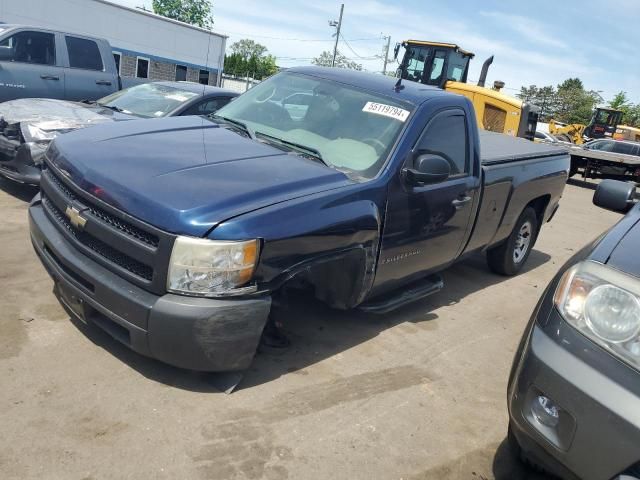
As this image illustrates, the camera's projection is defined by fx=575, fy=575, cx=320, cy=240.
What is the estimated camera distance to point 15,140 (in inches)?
232

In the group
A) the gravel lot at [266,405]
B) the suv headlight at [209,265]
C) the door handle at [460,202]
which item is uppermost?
the door handle at [460,202]

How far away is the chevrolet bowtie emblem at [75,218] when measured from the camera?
3102mm

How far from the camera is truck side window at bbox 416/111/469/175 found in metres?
4.16

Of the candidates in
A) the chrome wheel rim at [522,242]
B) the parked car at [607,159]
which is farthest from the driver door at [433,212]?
the parked car at [607,159]

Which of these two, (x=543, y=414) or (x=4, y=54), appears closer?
(x=543, y=414)

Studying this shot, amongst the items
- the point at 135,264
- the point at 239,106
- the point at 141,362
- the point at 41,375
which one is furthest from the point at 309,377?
the point at 239,106

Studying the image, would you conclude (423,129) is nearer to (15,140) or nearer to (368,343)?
(368,343)

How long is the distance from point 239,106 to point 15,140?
276 cm

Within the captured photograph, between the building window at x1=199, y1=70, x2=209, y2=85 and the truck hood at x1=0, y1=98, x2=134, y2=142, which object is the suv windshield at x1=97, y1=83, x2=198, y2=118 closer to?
the truck hood at x1=0, y1=98, x2=134, y2=142

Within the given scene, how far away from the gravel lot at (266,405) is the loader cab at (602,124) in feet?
107

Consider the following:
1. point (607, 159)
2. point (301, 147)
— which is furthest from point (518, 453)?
point (607, 159)

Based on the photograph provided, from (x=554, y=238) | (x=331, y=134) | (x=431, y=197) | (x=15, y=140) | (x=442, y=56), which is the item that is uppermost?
(x=442, y=56)

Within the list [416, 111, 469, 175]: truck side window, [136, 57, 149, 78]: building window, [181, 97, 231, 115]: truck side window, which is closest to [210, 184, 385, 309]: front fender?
[416, 111, 469, 175]: truck side window

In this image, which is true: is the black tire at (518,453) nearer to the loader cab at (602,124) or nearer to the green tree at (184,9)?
the loader cab at (602,124)
